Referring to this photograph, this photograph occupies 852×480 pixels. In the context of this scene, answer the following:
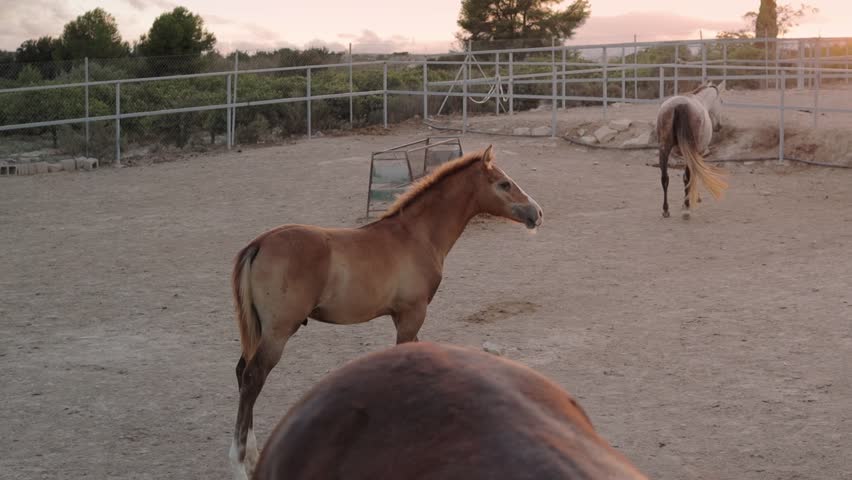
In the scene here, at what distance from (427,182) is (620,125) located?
11210 mm

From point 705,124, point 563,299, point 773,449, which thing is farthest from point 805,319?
point 705,124

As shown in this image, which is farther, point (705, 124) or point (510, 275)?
point (705, 124)

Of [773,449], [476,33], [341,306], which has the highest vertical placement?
[476,33]

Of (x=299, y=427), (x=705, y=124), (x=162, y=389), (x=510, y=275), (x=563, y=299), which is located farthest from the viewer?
(x=705, y=124)

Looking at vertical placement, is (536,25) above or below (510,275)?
above

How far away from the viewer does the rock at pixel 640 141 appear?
1493 cm

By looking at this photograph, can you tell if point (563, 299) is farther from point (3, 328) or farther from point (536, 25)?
point (536, 25)

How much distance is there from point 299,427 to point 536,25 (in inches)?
1449

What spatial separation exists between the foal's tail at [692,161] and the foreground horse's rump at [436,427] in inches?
345

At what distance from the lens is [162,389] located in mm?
5324

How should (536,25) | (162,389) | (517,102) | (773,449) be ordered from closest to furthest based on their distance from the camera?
(773,449) < (162,389) < (517,102) < (536,25)

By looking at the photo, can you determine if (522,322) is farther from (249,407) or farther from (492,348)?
(249,407)

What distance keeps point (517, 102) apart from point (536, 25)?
15.0m

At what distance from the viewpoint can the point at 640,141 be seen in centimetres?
1502
